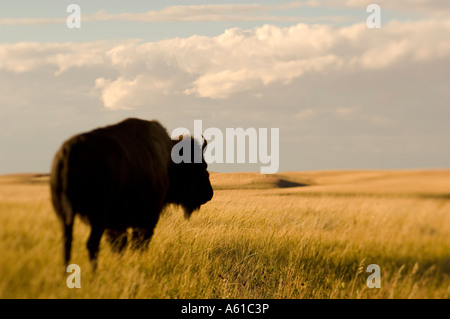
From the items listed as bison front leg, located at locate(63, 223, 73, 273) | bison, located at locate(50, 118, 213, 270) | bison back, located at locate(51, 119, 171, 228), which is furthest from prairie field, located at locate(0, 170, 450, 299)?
bison back, located at locate(51, 119, 171, 228)

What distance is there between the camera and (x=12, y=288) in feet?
16.5

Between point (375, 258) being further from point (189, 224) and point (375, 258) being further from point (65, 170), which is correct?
point (65, 170)

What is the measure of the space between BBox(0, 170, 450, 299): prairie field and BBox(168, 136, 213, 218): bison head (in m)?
0.78

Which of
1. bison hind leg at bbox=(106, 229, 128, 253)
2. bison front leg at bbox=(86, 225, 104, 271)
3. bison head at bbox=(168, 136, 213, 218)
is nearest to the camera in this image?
bison front leg at bbox=(86, 225, 104, 271)

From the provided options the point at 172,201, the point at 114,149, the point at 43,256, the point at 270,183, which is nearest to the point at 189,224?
the point at 172,201

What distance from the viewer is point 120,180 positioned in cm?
619

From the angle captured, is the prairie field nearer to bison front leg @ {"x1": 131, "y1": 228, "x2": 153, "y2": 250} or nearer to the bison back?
bison front leg @ {"x1": 131, "y1": 228, "x2": 153, "y2": 250}

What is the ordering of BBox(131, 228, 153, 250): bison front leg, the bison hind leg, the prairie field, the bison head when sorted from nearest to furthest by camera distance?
the prairie field < the bison hind leg < BBox(131, 228, 153, 250): bison front leg < the bison head

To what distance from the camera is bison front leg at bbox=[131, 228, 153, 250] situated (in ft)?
24.5

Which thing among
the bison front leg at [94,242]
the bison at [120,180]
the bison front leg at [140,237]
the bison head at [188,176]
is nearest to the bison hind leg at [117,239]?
the bison at [120,180]

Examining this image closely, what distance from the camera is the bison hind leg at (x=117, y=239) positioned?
21.7ft

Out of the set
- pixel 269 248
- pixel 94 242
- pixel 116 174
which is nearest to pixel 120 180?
pixel 116 174

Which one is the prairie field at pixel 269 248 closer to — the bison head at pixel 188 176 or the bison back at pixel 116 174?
the bison back at pixel 116 174

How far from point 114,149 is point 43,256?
1620 mm
